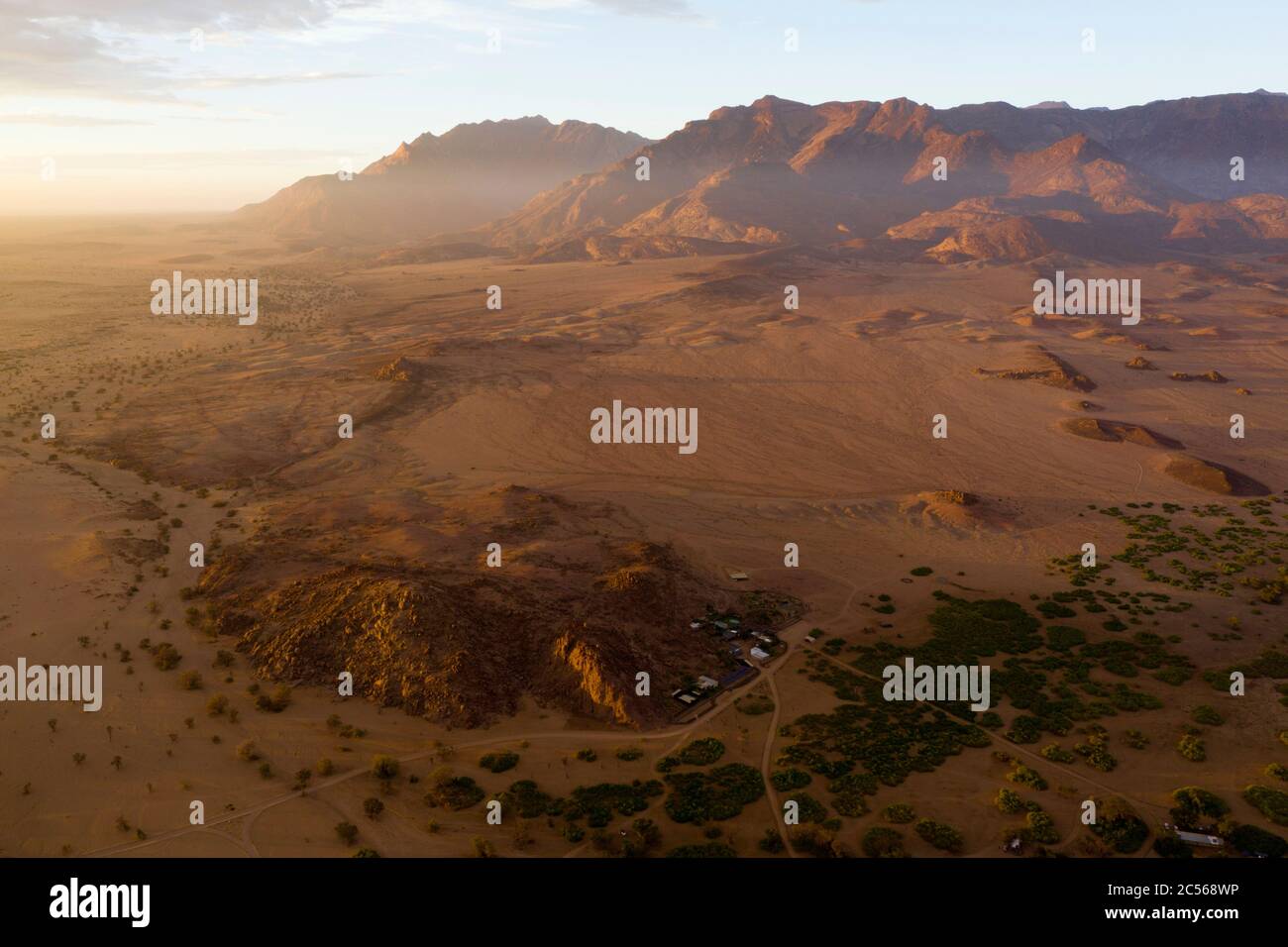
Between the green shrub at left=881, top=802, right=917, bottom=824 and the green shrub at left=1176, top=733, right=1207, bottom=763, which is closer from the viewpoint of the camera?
the green shrub at left=881, top=802, right=917, bottom=824

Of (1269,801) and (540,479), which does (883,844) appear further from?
(540,479)

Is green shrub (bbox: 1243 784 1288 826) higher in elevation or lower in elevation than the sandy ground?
lower

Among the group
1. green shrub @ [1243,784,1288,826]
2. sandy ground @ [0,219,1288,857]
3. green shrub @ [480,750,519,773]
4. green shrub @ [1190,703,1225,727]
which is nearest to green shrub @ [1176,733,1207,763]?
sandy ground @ [0,219,1288,857]

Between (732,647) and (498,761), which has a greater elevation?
(732,647)

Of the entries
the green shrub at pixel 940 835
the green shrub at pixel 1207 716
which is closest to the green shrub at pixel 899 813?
the green shrub at pixel 940 835

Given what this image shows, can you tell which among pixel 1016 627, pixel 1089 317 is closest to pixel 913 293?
pixel 1089 317

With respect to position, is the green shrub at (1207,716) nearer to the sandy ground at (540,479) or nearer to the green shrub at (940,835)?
the sandy ground at (540,479)

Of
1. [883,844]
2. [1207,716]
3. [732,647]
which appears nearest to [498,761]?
[732,647]

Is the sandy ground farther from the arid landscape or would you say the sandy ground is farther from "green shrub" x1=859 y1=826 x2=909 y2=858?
"green shrub" x1=859 y1=826 x2=909 y2=858

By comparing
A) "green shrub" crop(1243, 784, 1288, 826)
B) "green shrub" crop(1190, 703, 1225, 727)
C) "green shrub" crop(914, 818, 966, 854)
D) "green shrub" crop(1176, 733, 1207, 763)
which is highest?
"green shrub" crop(1190, 703, 1225, 727)
